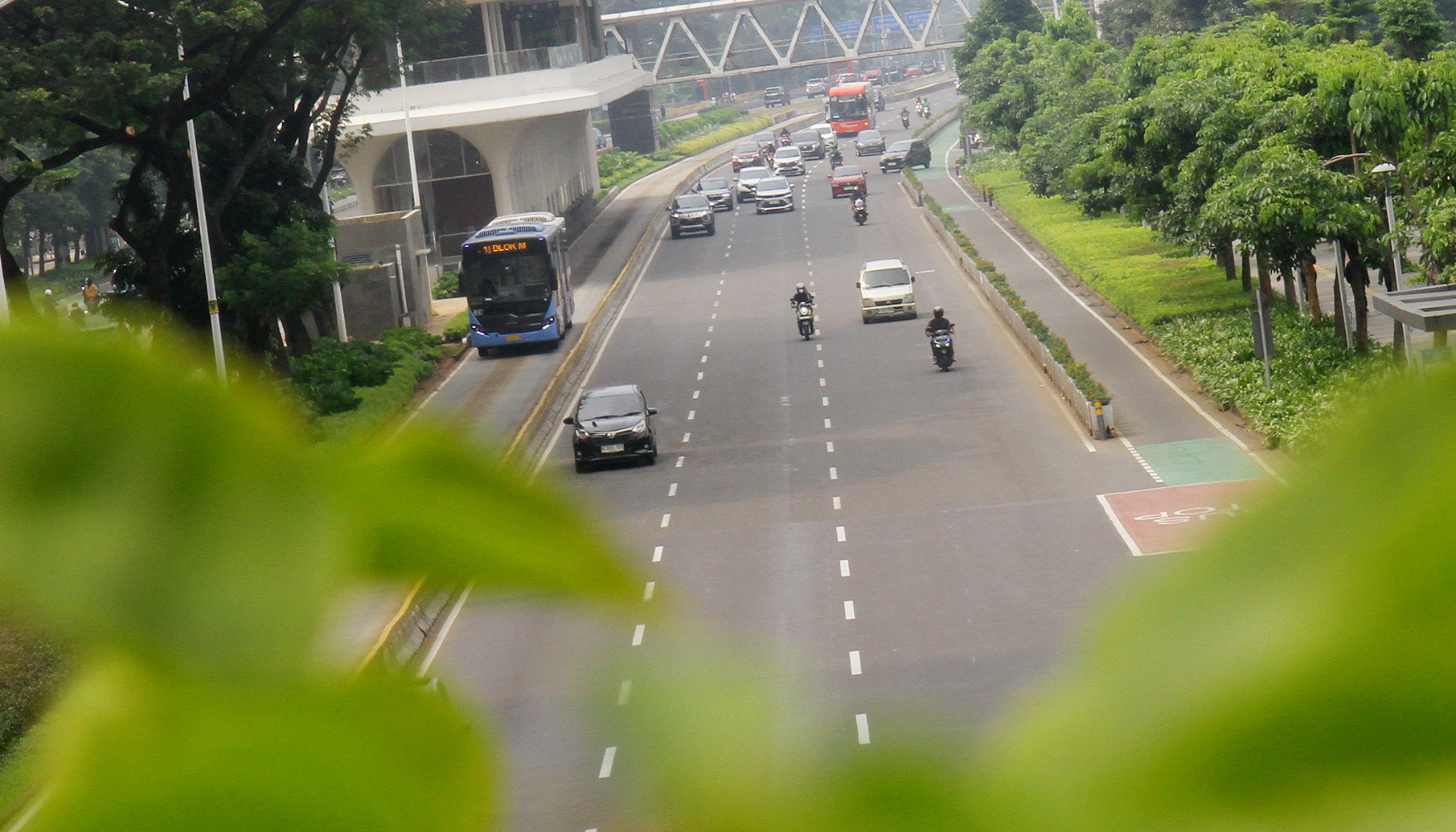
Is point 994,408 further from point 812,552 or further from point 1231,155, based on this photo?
point 812,552

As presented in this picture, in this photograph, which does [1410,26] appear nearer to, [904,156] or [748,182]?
[748,182]

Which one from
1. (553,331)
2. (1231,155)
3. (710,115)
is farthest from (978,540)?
(710,115)

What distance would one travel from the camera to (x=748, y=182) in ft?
209

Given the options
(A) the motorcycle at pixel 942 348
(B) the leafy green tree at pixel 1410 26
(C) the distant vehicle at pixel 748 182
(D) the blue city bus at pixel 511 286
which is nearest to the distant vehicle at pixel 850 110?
(C) the distant vehicle at pixel 748 182

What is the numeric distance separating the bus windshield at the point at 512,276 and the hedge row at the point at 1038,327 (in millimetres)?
11194

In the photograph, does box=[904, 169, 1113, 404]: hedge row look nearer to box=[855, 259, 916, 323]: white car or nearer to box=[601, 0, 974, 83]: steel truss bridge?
A: box=[855, 259, 916, 323]: white car

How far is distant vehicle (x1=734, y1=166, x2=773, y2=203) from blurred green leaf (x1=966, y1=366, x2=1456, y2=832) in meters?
62.4

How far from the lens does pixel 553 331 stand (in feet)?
105

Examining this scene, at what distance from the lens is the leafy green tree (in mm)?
32438

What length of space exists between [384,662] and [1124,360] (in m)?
28.8

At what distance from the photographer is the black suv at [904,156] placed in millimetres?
70875

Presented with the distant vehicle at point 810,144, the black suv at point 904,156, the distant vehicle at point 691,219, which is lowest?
the distant vehicle at point 691,219

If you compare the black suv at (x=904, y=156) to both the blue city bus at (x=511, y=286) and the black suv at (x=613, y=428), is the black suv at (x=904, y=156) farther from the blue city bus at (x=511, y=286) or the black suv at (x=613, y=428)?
the black suv at (x=613, y=428)

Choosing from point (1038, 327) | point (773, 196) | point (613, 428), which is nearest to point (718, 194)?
point (773, 196)
